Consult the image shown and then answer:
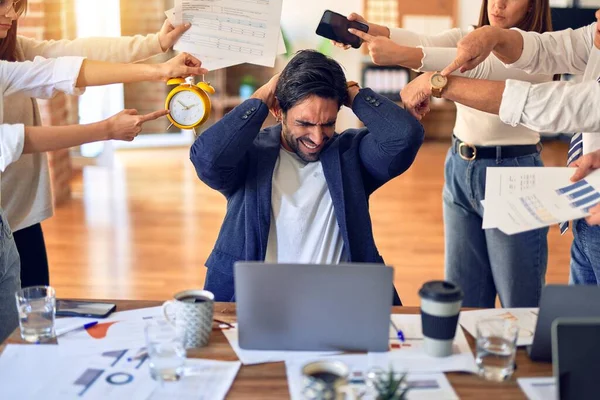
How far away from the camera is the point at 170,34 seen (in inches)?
84.2

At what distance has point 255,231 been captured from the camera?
6.48 feet

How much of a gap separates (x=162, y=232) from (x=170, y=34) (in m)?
2.56

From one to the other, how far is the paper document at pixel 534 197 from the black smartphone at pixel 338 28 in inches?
30.7

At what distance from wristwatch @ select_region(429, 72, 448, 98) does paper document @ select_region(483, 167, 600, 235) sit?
336 millimetres

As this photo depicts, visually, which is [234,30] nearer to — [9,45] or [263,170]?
[263,170]

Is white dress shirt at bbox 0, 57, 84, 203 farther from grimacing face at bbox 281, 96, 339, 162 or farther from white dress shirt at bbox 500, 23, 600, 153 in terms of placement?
white dress shirt at bbox 500, 23, 600, 153

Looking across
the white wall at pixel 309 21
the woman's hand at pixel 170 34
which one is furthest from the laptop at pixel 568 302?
the white wall at pixel 309 21

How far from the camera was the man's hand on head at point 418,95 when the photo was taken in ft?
6.45

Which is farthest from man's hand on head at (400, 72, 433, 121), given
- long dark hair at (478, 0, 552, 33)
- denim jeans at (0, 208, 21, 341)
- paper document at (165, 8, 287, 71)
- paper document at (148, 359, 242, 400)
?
denim jeans at (0, 208, 21, 341)

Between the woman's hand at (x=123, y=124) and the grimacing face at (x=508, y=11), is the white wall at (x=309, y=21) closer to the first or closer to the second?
the grimacing face at (x=508, y=11)

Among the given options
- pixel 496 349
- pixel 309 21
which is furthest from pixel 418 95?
pixel 309 21

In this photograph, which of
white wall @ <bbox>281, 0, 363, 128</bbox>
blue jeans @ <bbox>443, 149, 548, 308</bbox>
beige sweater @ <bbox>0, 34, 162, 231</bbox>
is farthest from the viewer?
white wall @ <bbox>281, 0, 363, 128</bbox>

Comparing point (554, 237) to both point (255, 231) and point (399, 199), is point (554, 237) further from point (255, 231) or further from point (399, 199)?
point (255, 231)

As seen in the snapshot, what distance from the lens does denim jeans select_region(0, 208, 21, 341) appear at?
193 cm
